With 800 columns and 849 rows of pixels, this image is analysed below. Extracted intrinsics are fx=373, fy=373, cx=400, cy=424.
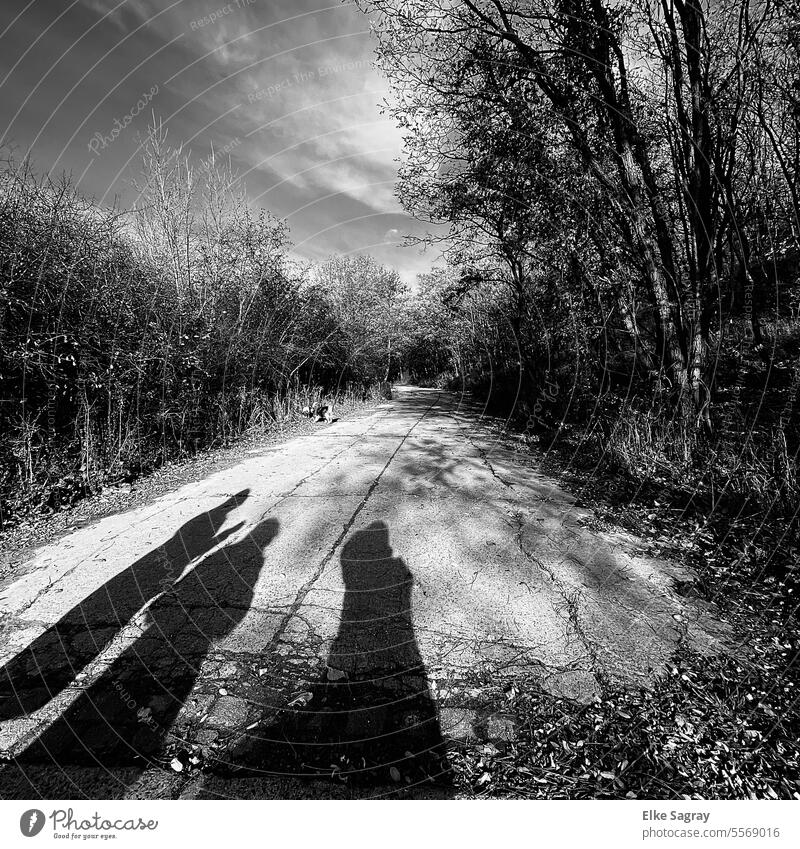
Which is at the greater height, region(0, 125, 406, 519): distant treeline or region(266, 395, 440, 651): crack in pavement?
region(0, 125, 406, 519): distant treeline

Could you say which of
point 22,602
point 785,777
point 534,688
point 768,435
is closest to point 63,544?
point 22,602

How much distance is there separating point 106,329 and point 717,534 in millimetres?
7956

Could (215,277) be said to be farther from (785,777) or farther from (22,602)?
(785,777)

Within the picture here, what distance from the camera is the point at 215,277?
334 inches

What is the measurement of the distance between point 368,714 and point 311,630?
813 millimetres

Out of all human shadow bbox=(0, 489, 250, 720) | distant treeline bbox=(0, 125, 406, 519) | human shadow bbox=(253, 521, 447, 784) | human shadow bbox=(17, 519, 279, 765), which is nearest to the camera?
human shadow bbox=(253, 521, 447, 784)

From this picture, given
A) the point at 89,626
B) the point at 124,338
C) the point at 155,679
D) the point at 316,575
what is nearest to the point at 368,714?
the point at 155,679

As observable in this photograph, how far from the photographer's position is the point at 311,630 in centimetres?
260

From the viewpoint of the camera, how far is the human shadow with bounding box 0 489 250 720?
2156 millimetres

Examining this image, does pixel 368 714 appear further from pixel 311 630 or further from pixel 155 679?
pixel 155 679

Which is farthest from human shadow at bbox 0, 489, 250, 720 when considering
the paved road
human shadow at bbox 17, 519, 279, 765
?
human shadow at bbox 17, 519, 279, 765

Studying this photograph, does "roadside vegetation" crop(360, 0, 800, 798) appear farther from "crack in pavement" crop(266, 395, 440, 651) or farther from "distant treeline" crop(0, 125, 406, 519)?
"distant treeline" crop(0, 125, 406, 519)

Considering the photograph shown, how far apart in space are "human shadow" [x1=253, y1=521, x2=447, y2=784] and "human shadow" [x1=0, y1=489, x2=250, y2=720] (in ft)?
4.78

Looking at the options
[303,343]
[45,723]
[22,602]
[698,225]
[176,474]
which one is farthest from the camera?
[303,343]
